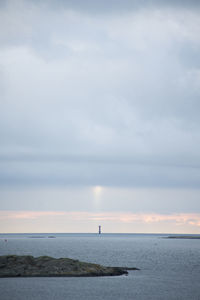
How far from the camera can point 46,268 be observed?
8144cm

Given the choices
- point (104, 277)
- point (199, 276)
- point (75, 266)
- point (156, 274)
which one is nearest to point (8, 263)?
point (75, 266)

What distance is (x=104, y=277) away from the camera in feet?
264

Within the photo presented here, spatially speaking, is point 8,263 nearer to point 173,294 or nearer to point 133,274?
point 133,274

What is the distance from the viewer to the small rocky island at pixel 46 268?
79188mm

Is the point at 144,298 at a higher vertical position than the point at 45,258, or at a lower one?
lower

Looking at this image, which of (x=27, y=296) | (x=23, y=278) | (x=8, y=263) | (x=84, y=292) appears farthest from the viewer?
(x=8, y=263)

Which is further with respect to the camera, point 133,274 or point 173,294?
→ point 133,274

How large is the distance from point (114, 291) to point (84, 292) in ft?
15.3

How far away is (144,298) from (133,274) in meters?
26.6

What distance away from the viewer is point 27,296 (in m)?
59.9

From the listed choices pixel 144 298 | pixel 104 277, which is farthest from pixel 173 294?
pixel 104 277

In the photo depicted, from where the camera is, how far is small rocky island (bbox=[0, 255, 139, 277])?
79188 mm

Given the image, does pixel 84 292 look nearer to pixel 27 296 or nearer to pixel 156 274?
pixel 27 296

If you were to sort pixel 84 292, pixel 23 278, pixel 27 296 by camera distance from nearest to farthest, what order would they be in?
pixel 27 296 → pixel 84 292 → pixel 23 278
